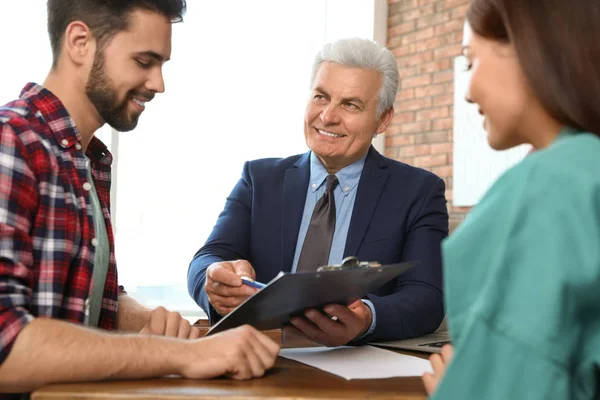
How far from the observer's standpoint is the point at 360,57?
244cm

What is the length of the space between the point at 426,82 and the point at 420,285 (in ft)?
15.3

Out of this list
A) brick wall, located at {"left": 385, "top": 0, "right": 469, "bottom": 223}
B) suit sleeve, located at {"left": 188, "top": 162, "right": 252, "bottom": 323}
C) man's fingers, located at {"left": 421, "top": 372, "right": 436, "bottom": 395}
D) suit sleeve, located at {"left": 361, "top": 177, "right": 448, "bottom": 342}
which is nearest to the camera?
man's fingers, located at {"left": 421, "top": 372, "right": 436, "bottom": 395}

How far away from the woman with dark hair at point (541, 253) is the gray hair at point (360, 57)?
1574 mm

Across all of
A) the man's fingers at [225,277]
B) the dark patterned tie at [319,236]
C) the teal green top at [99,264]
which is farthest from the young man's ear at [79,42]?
the dark patterned tie at [319,236]

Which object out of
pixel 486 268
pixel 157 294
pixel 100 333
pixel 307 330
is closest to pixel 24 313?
pixel 100 333

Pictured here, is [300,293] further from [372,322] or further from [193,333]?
[372,322]

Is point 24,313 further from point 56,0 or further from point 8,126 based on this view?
point 56,0

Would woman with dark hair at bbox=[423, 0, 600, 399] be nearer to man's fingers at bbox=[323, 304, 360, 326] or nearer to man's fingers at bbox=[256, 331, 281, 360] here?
man's fingers at bbox=[256, 331, 281, 360]

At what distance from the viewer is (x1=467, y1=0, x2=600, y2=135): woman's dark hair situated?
848mm

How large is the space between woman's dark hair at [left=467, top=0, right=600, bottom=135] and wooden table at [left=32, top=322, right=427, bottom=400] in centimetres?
50

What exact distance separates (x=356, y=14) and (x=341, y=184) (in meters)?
4.76

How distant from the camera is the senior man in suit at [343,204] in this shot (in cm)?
215

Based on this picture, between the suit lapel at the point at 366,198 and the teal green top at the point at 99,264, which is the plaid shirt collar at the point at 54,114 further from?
the suit lapel at the point at 366,198

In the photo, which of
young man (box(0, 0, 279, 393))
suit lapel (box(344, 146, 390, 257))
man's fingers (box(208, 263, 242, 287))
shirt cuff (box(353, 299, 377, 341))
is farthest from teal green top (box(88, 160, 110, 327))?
suit lapel (box(344, 146, 390, 257))
